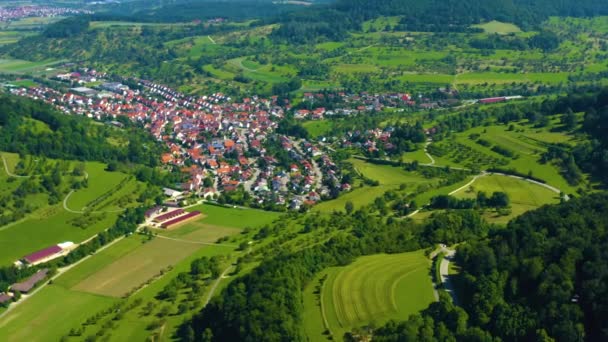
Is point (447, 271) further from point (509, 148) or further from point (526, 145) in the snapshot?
point (526, 145)

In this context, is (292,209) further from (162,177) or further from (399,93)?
(399,93)

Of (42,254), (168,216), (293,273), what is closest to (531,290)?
(293,273)

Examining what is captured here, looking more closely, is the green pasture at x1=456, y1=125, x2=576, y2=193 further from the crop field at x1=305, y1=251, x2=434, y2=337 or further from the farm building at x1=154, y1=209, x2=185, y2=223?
the farm building at x1=154, y1=209, x2=185, y2=223

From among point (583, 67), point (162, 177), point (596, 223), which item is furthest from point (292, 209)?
point (583, 67)

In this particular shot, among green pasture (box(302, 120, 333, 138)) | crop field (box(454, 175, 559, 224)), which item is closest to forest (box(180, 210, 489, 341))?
crop field (box(454, 175, 559, 224))

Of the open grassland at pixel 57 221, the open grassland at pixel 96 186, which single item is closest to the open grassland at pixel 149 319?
the open grassland at pixel 57 221

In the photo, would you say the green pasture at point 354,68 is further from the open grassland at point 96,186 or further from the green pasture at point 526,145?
the open grassland at point 96,186

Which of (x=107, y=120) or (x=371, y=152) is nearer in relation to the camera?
(x=371, y=152)
